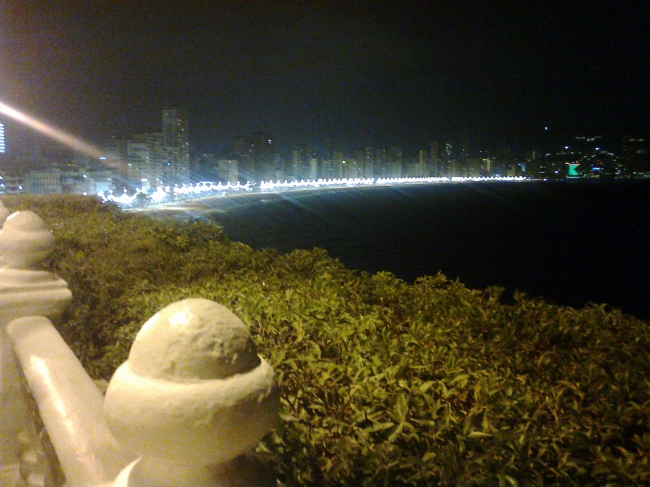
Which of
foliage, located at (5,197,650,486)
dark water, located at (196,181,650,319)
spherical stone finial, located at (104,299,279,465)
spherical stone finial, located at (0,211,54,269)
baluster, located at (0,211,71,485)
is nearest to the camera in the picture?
spherical stone finial, located at (104,299,279,465)

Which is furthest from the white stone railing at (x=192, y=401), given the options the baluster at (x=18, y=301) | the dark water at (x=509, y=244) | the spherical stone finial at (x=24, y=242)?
the dark water at (x=509, y=244)

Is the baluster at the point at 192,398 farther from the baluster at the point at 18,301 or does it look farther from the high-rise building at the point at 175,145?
the high-rise building at the point at 175,145

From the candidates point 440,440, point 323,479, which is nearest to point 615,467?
point 440,440

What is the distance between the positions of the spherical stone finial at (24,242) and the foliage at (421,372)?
0.69 metres

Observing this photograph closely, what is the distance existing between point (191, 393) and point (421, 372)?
1447mm

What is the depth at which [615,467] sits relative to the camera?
1.93 m

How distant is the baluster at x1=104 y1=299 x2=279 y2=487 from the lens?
3.68 ft

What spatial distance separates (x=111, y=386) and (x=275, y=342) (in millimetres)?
1599

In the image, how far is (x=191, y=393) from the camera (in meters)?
1.12

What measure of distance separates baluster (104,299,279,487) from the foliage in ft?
2.53

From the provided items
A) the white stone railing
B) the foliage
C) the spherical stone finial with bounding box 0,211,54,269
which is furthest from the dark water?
the white stone railing

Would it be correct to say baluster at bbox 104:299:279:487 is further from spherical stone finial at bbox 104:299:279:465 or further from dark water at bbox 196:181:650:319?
dark water at bbox 196:181:650:319

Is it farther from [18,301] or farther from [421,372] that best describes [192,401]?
[18,301]

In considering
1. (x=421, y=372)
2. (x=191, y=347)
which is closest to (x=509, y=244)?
(x=421, y=372)
